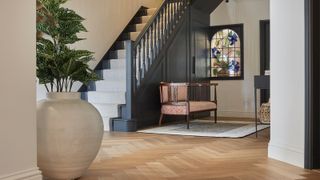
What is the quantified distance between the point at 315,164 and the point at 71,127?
191 centimetres

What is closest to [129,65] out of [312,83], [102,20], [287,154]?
[102,20]

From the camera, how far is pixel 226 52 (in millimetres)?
9508

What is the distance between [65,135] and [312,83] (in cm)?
191

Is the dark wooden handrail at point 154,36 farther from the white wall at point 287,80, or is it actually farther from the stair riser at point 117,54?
the white wall at point 287,80

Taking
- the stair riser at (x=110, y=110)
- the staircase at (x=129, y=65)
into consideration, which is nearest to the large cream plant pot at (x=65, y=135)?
the staircase at (x=129, y=65)

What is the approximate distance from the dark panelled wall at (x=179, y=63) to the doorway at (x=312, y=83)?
3.33 m

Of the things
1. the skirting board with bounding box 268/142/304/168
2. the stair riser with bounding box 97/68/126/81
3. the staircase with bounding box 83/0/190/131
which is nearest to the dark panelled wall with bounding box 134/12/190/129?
the staircase with bounding box 83/0/190/131

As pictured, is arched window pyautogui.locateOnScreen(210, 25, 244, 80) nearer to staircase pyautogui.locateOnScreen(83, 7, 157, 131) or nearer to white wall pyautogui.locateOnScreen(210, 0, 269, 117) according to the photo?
white wall pyautogui.locateOnScreen(210, 0, 269, 117)

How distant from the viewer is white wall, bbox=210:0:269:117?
911 centimetres

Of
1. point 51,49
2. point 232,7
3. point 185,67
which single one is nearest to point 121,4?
point 185,67

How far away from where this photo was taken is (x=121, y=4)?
8.48 meters

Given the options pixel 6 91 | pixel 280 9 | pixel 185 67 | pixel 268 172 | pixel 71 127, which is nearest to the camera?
pixel 6 91

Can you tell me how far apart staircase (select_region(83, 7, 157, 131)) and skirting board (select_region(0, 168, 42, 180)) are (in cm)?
342

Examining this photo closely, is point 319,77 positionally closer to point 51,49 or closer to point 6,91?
point 51,49
